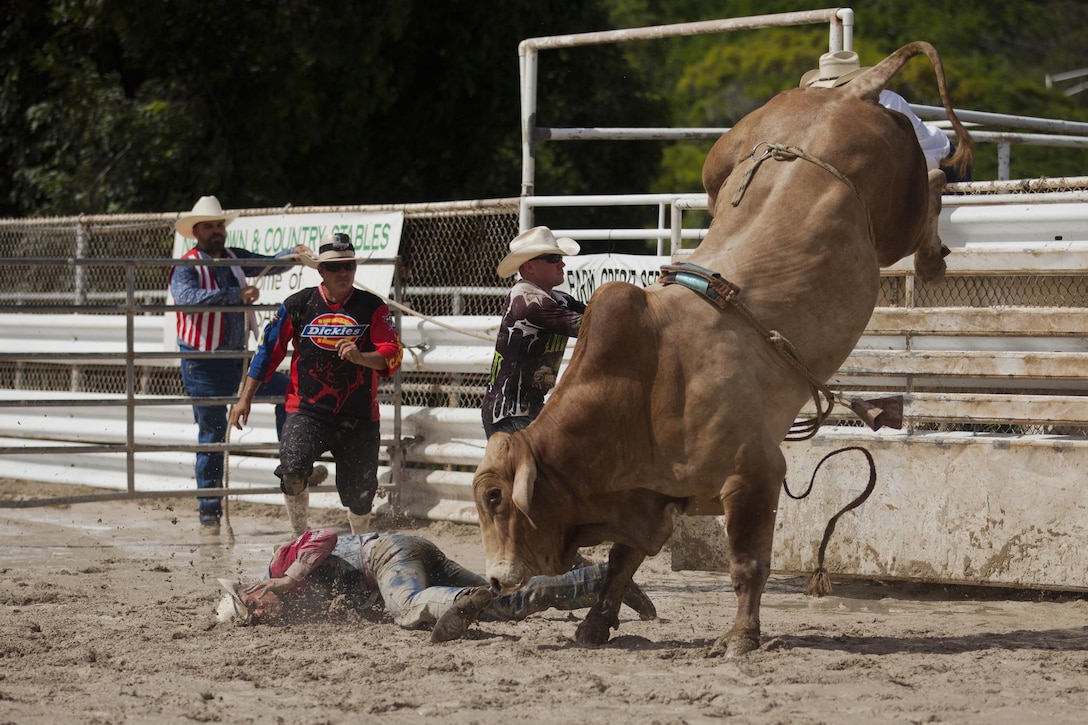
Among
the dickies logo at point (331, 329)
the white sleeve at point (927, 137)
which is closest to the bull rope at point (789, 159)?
the white sleeve at point (927, 137)

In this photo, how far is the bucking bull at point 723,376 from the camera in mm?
5289

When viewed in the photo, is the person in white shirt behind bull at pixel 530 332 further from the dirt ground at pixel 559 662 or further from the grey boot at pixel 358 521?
the grey boot at pixel 358 521

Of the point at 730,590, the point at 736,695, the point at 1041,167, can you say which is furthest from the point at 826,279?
the point at 1041,167

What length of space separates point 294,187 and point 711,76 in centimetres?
1827

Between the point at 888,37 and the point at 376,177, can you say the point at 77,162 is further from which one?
the point at 888,37

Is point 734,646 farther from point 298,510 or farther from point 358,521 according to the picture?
point 298,510

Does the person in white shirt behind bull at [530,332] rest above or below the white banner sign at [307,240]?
below

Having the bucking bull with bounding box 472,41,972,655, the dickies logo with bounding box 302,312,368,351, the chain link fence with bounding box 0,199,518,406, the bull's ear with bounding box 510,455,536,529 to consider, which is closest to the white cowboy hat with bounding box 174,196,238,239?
the chain link fence with bounding box 0,199,518,406

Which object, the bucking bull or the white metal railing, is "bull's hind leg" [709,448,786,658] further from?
the white metal railing

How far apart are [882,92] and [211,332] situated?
513cm

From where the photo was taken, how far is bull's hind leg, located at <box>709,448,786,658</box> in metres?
5.30

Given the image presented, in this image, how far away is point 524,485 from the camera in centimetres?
521

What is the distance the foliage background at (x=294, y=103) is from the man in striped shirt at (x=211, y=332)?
25.8 ft

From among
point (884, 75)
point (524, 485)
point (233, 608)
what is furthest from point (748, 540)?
point (233, 608)
